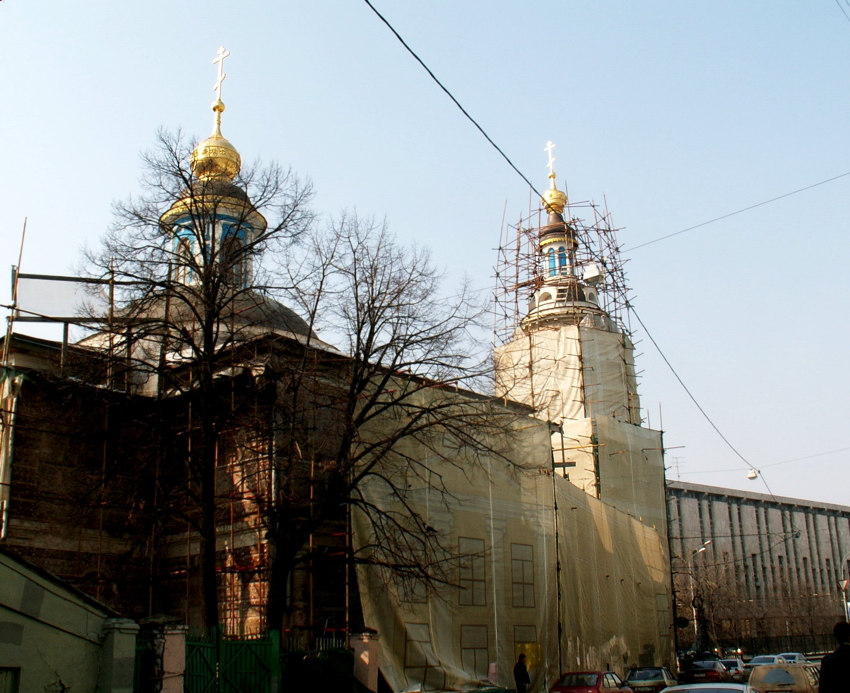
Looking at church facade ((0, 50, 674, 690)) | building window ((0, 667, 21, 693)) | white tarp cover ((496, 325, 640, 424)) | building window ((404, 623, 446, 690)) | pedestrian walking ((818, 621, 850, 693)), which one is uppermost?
white tarp cover ((496, 325, 640, 424))

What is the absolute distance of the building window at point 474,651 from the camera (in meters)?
20.3

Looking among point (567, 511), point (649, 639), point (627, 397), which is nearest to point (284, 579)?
point (567, 511)

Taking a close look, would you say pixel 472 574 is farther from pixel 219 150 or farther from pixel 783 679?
pixel 219 150

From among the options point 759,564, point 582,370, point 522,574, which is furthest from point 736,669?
point 759,564

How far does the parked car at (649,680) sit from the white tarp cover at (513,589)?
6.29ft

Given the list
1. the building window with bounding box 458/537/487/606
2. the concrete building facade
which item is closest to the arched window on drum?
the concrete building facade

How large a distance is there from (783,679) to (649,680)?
17.8 feet

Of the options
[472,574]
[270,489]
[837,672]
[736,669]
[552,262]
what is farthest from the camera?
[552,262]

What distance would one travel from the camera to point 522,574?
74.5 ft

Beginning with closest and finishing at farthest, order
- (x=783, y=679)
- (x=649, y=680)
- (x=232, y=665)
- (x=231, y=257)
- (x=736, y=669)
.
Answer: (x=232, y=665) < (x=783, y=679) < (x=231, y=257) < (x=649, y=680) < (x=736, y=669)

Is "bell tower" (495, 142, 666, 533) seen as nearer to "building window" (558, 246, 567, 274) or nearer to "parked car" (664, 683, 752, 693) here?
"building window" (558, 246, 567, 274)

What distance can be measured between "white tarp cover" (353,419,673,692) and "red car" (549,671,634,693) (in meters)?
2.14

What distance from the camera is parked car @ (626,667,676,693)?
21.4 meters

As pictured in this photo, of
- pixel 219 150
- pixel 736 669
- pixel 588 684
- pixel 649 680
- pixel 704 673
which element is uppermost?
pixel 219 150
